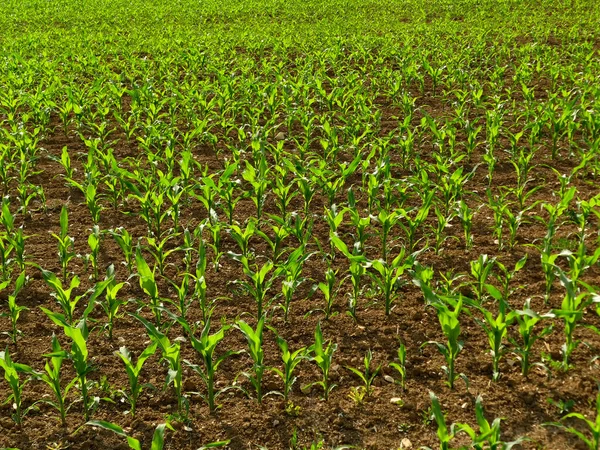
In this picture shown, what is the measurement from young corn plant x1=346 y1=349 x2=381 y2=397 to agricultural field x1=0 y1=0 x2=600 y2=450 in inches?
1.1

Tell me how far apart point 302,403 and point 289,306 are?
2.89 feet

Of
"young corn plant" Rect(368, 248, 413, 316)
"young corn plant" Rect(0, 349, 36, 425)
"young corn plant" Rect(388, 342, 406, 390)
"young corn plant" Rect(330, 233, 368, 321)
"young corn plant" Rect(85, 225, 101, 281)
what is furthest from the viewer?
"young corn plant" Rect(85, 225, 101, 281)

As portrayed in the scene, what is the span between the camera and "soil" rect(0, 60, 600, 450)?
290 centimetres

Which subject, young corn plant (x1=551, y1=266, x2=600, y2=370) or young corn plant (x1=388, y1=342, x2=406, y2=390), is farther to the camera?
young corn plant (x1=388, y1=342, x2=406, y2=390)

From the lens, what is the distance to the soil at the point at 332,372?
2.90 m

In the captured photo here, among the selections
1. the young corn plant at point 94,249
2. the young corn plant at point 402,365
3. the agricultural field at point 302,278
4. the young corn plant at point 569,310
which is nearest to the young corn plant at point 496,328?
the agricultural field at point 302,278

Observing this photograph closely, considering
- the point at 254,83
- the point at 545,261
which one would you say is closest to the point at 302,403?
the point at 545,261

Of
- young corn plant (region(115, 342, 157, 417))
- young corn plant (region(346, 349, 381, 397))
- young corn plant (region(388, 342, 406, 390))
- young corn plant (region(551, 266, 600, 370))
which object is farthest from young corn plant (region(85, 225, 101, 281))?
young corn plant (region(551, 266, 600, 370))

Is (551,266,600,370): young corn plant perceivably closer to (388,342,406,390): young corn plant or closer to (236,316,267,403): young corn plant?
(388,342,406,390): young corn plant

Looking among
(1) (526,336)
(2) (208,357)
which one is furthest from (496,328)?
(2) (208,357)

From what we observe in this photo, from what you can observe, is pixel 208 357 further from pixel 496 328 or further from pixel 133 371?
pixel 496 328

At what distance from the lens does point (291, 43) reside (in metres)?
11.7

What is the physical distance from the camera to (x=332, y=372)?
3.28 metres

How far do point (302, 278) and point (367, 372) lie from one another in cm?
78
